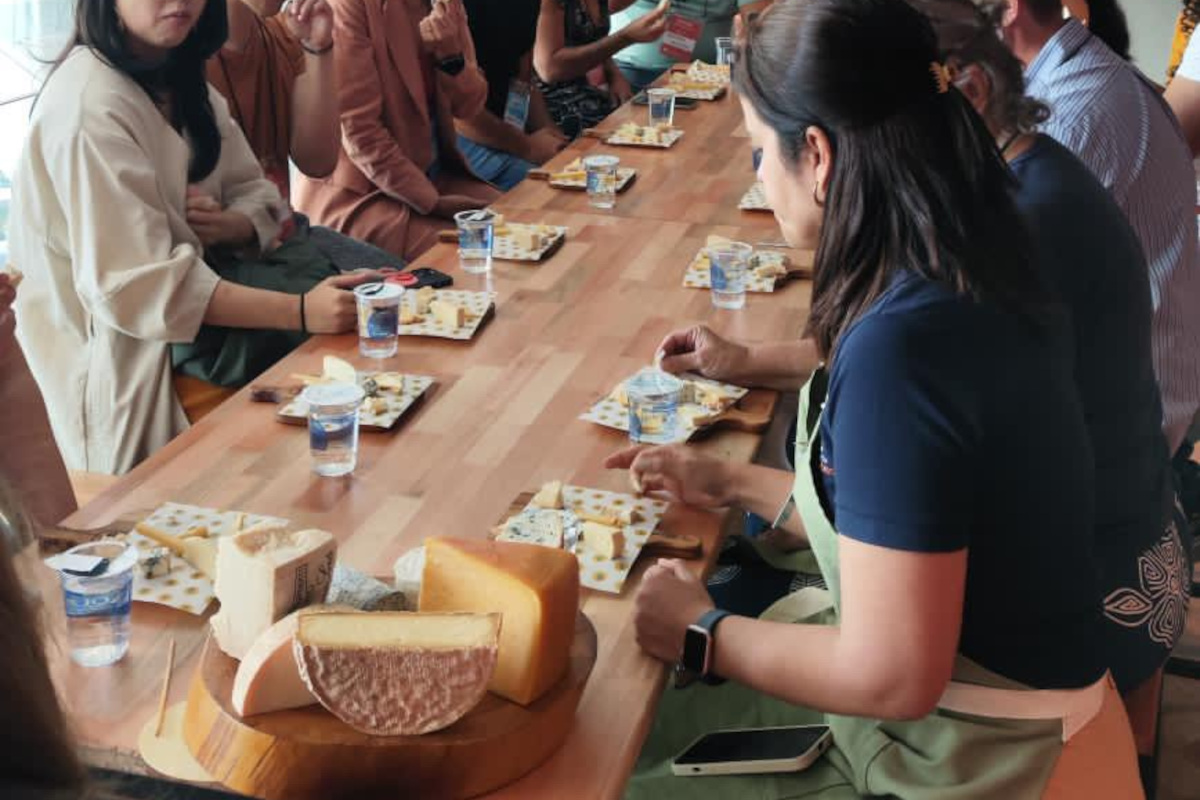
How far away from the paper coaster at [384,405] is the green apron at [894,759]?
603 mm

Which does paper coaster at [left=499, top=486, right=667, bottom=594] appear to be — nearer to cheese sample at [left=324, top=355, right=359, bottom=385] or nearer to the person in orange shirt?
cheese sample at [left=324, top=355, right=359, bottom=385]

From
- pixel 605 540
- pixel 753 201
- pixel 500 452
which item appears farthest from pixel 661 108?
pixel 605 540

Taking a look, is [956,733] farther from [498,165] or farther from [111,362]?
[498,165]

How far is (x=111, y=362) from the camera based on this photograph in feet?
8.03

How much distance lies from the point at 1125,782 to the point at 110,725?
41.7 inches

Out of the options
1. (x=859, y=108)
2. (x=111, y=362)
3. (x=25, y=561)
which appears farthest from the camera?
(x=111, y=362)

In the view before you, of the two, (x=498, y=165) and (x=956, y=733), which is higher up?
(x=956, y=733)

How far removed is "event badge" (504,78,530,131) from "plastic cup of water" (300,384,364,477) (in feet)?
9.24

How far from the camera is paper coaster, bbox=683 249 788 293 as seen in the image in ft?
8.32

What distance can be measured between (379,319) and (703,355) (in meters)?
0.51

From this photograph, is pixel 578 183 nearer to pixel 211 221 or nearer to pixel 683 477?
pixel 211 221

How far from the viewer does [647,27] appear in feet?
17.5

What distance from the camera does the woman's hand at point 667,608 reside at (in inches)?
54.8

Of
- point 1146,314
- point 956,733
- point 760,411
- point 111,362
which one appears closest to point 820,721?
point 956,733
